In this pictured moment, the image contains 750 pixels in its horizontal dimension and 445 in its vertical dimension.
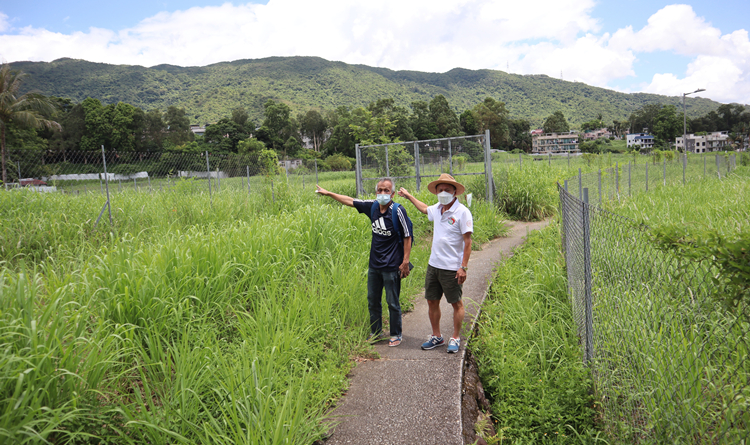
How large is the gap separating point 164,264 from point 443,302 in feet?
11.8

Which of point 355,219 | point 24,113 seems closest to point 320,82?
point 24,113

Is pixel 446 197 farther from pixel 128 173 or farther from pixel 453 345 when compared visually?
pixel 128 173

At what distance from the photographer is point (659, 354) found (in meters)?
2.76

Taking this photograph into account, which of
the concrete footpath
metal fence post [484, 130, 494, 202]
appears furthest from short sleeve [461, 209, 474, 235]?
metal fence post [484, 130, 494, 202]

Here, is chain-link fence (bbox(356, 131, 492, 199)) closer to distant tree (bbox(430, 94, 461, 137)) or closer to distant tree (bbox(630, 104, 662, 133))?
distant tree (bbox(430, 94, 461, 137))

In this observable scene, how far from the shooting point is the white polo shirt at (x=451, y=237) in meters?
4.17

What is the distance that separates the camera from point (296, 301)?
4.34 metres

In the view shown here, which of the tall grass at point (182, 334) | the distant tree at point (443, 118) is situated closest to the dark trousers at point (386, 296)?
the tall grass at point (182, 334)

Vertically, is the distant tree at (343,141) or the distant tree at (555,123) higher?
the distant tree at (555,123)

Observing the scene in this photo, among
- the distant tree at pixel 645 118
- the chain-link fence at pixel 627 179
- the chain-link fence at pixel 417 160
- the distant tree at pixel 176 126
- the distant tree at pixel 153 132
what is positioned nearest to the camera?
the chain-link fence at pixel 627 179

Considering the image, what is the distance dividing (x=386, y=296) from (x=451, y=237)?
983 millimetres

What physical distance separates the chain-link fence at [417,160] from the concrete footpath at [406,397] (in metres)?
9.96

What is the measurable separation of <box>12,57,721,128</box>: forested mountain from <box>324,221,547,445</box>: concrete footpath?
464 ft

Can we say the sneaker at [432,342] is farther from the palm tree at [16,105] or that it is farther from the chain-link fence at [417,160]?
the palm tree at [16,105]
